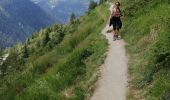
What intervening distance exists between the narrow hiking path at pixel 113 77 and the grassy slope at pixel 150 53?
1.06 feet

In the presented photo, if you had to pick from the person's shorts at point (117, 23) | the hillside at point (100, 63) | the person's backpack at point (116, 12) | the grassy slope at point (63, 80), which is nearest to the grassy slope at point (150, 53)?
the hillside at point (100, 63)

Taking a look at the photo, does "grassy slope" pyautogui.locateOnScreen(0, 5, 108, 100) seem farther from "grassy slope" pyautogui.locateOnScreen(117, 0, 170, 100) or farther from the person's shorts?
the person's shorts

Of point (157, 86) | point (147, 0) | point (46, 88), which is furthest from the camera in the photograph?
point (147, 0)

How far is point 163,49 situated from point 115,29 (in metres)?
11.5

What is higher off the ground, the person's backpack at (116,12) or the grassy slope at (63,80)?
the person's backpack at (116,12)

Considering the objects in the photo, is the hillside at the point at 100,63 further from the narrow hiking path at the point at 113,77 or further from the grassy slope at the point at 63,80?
the narrow hiking path at the point at 113,77

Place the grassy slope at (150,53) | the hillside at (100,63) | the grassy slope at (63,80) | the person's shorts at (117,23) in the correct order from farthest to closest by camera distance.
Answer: the person's shorts at (117,23) → the grassy slope at (63,80) → the hillside at (100,63) → the grassy slope at (150,53)

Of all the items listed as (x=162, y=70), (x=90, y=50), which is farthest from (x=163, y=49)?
(x=90, y=50)

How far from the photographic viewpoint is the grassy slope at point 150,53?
15453 mm

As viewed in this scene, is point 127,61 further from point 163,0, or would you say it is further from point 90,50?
point 163,0

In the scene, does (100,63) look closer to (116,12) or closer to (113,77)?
(113,77)

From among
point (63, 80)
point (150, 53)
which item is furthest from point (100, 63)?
point (150, 53)

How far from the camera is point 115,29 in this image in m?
28.6

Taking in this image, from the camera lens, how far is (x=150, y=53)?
18.8 meters
